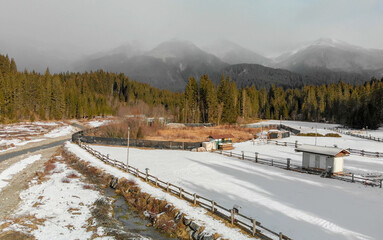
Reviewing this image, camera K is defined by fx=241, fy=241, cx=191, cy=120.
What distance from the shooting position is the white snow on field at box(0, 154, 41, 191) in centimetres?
2662

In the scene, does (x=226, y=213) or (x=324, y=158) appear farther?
(x=324, y=158)

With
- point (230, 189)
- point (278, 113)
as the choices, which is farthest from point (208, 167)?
point (278, 113)

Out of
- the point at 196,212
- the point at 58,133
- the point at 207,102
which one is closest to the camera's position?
the point at 196,212

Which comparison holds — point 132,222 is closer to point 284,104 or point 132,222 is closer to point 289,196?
point 289,196

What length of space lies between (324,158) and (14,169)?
38614 mm

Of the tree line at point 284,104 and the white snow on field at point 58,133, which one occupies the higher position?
the tree line at point 284,104

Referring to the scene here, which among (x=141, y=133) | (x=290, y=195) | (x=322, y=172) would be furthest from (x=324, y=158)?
(x=141, y=133)

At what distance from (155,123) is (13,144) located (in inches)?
1330

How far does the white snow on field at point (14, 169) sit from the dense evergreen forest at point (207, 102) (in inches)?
2257

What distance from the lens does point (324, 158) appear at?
27344 millimetres

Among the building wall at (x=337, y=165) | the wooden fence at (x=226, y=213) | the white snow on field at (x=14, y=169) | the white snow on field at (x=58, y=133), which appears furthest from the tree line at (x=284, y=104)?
the wooden fence at (x=226, y=213)

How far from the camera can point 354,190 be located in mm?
21812

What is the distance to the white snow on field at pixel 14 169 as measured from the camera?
87.4ft

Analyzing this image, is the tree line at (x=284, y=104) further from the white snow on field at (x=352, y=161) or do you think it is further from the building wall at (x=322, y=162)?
the building wall at (x=322, y=162)
